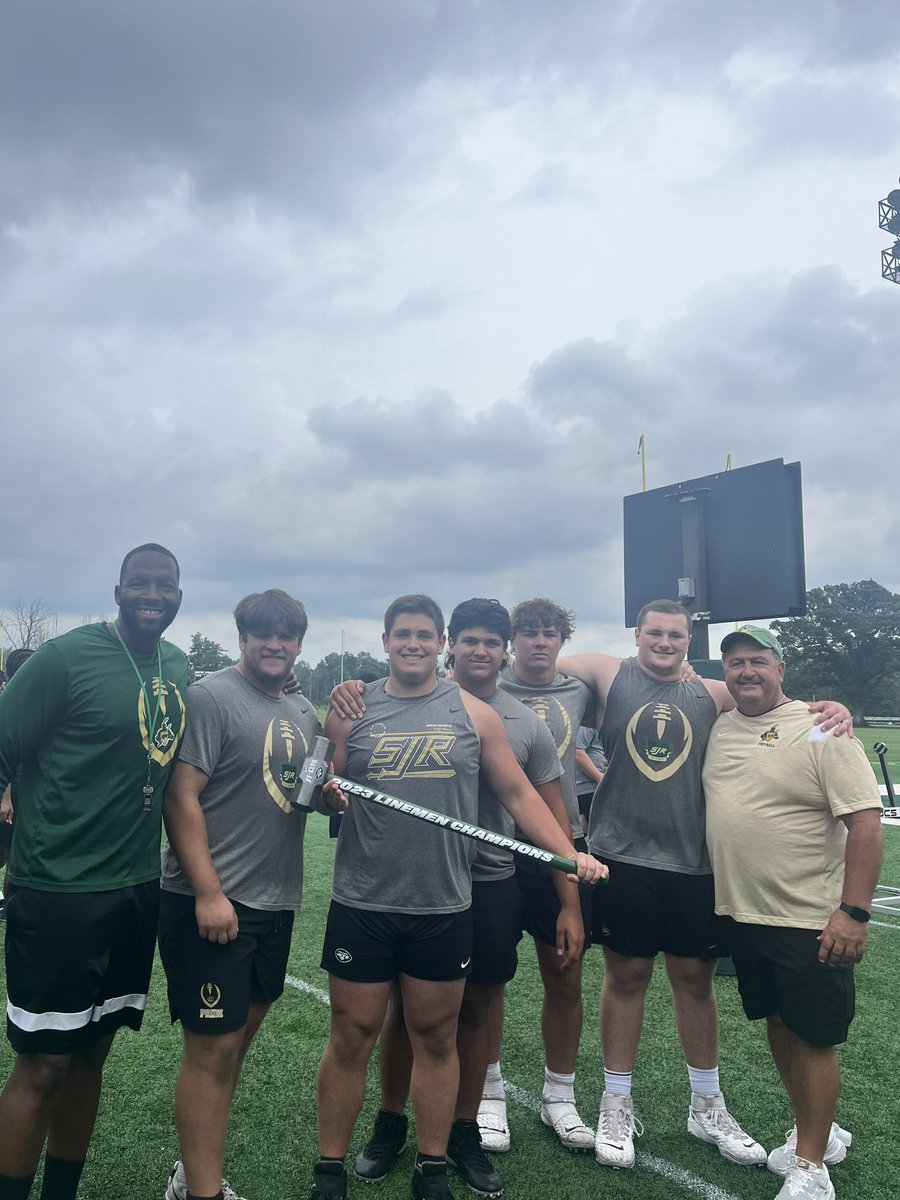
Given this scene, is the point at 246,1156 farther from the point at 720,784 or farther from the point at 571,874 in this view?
the point at 720,784

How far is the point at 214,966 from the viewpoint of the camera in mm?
2814

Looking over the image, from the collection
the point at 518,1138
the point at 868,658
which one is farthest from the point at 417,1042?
the point at 868,658

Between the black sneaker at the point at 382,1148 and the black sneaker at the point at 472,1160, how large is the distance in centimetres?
20

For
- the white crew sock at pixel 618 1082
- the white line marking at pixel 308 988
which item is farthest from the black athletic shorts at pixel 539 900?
the white line marking at pixel 308 988

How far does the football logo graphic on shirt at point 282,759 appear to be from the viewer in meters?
2.96

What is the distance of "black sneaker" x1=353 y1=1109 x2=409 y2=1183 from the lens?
3.25 metres

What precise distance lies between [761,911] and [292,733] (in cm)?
181

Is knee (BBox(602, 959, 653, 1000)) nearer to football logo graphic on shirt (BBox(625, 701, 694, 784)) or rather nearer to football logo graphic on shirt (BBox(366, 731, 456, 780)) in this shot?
football logo graphic on shirt (BBox(625, 701, 694, 784))

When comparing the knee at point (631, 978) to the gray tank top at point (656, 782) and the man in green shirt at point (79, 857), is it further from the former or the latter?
the man in green shirt at point (79, 857)

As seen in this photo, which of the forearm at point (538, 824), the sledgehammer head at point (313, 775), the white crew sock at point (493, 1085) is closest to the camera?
the sledgehammer head at point (313, 775)

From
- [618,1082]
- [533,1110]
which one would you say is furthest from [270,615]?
[533,1110]

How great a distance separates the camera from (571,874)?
321cm

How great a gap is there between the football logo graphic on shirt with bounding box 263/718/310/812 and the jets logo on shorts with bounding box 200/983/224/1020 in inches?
23.3

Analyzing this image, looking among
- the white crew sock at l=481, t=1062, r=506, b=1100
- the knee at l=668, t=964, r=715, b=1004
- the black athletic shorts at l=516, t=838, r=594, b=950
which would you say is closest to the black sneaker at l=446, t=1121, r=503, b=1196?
the white crew sock at l=481, t=1062, r=506, b=1100
